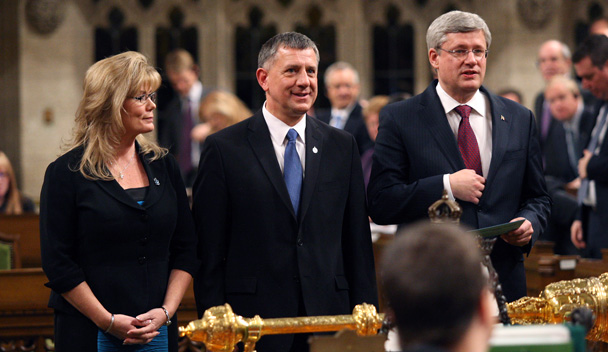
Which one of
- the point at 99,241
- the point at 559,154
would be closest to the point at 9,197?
the point at 559,154

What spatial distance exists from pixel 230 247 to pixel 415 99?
3.11ft

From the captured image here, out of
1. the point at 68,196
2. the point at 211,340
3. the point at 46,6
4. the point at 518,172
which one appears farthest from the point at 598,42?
the point at 46,6

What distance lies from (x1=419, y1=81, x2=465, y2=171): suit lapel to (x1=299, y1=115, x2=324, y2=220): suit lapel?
43 centimetres

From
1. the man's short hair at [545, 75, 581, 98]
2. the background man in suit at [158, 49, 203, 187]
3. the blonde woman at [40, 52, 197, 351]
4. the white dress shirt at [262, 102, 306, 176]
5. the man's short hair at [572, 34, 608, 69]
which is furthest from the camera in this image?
the background man in suit at [158, 49, 203, 187]

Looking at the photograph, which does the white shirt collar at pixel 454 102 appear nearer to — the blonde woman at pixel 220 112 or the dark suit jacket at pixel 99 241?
the dark suit jacket at pixel 99 241

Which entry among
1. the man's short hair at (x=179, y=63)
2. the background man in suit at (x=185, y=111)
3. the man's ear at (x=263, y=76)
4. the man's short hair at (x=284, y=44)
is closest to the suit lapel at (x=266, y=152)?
the man's ear at (x=263, y=76)

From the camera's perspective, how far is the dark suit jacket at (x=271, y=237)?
3.32 m

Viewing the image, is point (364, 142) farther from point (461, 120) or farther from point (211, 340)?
point (211, 340)

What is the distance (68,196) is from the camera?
326 centimetres

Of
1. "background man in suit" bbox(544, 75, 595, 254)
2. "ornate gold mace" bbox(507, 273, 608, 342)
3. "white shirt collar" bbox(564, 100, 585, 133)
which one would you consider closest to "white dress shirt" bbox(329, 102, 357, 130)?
"background man in suit" bbox(544, 75, 595, 254)

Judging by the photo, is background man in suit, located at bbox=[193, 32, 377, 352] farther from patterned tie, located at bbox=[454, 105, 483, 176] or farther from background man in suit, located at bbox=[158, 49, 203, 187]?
background man in suit, located at bbox=[158, 49, 203, 187]

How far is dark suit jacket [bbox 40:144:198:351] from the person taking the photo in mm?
3242

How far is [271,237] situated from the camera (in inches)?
131

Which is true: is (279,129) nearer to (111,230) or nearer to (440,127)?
(440,127)
